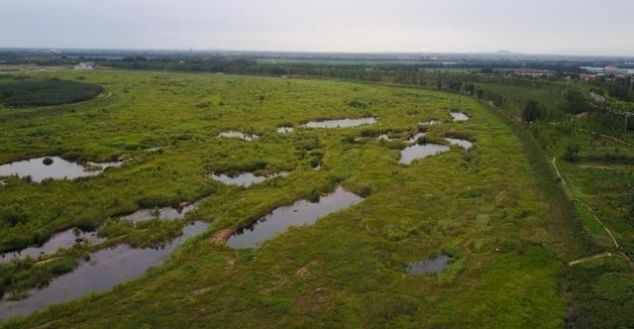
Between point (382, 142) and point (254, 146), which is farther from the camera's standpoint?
point (382, 142)

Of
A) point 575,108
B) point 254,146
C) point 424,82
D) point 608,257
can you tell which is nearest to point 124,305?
point 608,257

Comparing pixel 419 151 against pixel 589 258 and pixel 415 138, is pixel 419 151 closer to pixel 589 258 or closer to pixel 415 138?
pixel 415 138

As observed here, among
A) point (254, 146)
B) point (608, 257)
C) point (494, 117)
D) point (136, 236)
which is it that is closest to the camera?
point (608, 257)

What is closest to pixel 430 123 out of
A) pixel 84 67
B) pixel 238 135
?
pixel 238 135

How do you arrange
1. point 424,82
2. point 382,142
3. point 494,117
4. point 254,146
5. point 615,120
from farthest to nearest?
1. point 424,82
2. point 494,117
3. point 615,120
4. point 382,142
5. point 254,146

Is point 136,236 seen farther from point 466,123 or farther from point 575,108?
point 575,108

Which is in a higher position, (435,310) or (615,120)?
(615,120)

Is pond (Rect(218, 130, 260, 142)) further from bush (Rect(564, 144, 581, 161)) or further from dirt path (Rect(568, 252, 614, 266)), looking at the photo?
dirt path (Rect(568, 252, 614, 266))

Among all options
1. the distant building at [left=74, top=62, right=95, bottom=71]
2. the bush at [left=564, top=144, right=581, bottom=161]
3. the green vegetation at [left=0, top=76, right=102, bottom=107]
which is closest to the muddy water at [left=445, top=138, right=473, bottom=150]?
the bush at [left=564, top=144, right=581, bottom=161]
